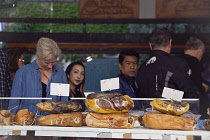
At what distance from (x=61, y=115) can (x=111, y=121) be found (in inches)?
14.3

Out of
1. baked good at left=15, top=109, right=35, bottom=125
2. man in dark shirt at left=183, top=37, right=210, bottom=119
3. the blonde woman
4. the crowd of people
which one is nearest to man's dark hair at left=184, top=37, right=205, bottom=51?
man in dark shirt at left=183, top=37, right=210, bottom=119

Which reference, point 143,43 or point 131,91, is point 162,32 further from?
point 143,43

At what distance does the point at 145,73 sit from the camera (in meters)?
3.64

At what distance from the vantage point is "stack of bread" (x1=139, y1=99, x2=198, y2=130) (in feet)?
8.38

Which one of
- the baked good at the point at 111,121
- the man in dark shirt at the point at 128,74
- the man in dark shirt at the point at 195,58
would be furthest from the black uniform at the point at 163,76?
the baked good at the point at 111,121

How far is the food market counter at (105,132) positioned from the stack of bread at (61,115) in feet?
0.27

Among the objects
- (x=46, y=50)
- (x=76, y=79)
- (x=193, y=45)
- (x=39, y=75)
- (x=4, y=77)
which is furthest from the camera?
(x=76, y=79)

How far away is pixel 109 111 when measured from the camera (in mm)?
2639

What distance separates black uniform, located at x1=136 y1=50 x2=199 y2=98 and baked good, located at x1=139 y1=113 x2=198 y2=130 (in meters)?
0.82

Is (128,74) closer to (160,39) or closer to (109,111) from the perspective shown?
(160,39)

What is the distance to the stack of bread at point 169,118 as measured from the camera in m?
2.55

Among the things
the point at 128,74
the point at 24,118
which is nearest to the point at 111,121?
the point at 24,118

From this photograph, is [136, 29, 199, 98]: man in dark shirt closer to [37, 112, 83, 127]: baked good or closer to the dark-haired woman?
the dark-haired woman

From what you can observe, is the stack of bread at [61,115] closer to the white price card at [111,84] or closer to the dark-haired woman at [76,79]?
the white price card at [111,84]
